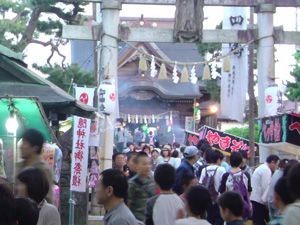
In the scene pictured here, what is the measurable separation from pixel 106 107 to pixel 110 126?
0.57 meters

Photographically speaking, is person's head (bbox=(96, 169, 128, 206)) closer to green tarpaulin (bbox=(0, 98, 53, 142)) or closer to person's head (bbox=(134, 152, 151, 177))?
person's head (bbox=(134, 152, 151, 177))

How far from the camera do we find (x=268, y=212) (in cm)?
1217

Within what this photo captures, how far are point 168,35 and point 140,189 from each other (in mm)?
12540

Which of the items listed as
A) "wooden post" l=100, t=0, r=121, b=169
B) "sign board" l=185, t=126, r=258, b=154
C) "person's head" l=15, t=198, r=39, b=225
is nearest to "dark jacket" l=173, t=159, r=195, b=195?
"person's head" l=15, t=198, r=39, b=225

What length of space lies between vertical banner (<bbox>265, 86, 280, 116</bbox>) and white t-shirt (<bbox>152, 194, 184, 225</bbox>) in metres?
12.5

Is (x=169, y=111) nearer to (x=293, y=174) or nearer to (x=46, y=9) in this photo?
(x=46, y=9)

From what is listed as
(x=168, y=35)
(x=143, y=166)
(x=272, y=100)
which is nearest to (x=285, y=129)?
(x=143, y=166)

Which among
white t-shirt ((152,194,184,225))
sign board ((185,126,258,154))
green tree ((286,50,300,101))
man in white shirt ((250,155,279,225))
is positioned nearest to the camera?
white t-shirt ((152,194,184,225))

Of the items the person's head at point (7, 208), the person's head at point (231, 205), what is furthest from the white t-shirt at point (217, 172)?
the person's head at point (7, 208)

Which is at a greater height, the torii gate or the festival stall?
the torii gate

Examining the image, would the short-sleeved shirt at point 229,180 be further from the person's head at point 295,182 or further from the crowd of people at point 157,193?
the person's head at point 295,182

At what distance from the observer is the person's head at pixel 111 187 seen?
17.0 feet

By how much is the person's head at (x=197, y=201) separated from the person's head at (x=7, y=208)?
7.17 feet

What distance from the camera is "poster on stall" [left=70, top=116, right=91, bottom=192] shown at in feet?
46.0
